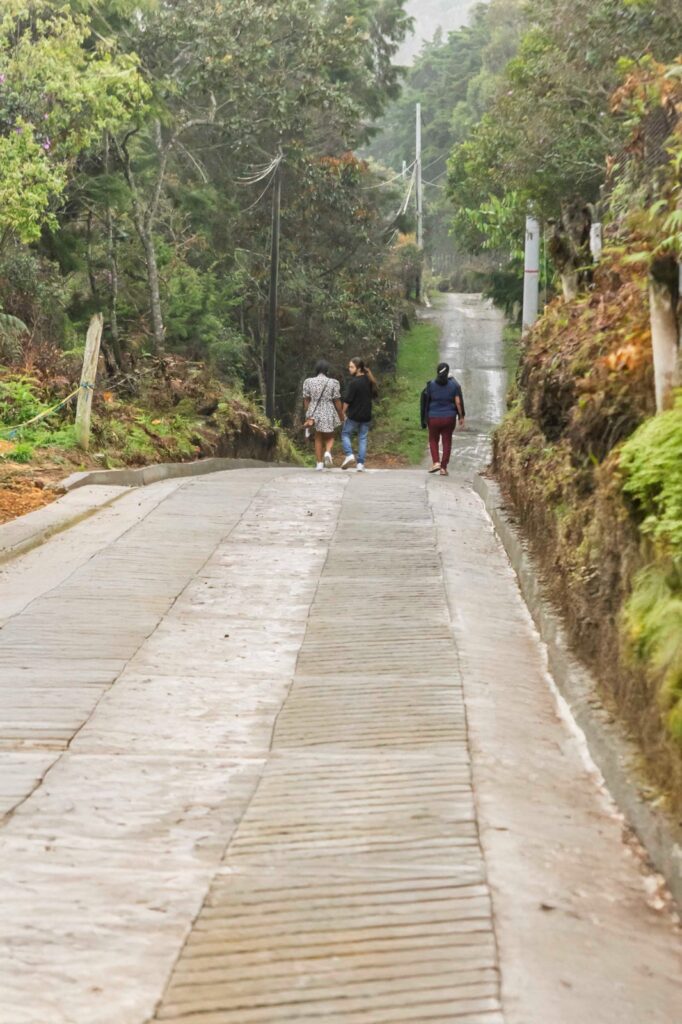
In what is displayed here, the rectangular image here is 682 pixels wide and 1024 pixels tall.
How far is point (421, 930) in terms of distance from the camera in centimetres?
378

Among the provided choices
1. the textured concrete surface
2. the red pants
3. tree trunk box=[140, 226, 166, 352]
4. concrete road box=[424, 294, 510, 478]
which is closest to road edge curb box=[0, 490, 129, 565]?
the textured concrete surface

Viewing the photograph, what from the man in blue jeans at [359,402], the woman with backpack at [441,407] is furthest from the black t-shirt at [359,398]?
the woman with backpack at [441,407]

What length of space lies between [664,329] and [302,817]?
328cm

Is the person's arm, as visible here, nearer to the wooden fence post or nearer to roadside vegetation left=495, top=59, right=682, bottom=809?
the wooden fence post

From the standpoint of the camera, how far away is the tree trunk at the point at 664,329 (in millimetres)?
6266

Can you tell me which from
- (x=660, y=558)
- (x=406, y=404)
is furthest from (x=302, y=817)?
(x=406, y=404)

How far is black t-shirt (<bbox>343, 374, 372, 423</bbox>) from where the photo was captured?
17234mm

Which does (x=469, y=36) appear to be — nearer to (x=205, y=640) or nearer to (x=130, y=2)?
(x=130, y=2)

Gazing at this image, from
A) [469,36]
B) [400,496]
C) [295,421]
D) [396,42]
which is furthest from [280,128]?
[469,36]

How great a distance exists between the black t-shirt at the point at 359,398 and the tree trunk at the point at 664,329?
35.4ft

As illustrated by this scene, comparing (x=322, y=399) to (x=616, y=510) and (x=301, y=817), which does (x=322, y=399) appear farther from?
(x=301, y=817)

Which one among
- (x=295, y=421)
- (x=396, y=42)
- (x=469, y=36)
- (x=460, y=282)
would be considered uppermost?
(x=469, y=36)

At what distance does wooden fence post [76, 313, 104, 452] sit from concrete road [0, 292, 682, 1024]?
678 cm

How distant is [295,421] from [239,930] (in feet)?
109
